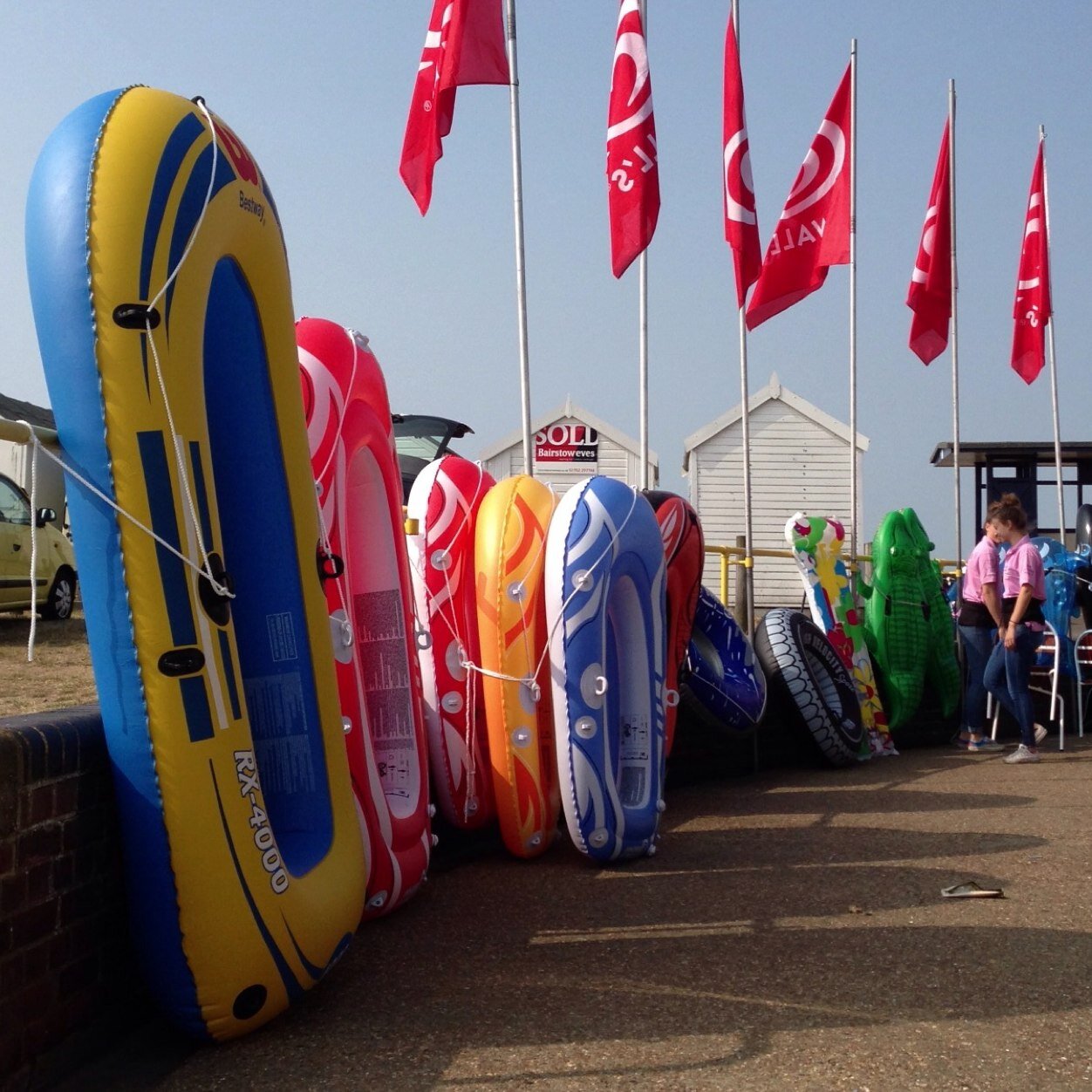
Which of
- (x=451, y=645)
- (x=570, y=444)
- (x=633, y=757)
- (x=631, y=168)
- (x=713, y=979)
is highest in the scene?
(x=631, y=168)

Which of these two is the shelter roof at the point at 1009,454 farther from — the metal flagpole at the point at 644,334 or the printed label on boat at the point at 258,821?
the printed label on boat at the point at 258,821

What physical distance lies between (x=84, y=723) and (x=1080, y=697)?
30.0 feet

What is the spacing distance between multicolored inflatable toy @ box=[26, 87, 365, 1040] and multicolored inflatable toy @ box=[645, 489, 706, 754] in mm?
3775

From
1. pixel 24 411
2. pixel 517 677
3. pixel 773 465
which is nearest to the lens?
pixel 517 677

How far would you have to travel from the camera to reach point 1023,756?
8914 millimetres

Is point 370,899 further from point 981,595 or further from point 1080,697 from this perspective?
point 1080,697

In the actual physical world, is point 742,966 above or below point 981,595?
below

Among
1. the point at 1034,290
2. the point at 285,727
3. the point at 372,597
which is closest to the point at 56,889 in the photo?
the point at 285,727

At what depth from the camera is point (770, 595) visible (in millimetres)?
26688

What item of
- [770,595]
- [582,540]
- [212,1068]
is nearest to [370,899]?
[212,1068]

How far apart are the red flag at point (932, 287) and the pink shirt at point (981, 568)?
4.39 m

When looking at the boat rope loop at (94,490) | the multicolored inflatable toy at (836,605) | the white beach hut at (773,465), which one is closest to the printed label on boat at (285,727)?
the boat rope loop at (94,490)

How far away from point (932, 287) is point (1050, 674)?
438cm

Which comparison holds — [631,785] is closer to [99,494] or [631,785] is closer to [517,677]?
[517,677]
